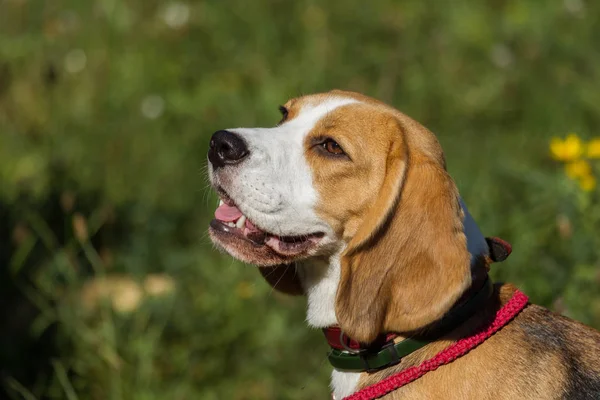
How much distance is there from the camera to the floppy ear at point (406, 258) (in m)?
2.89

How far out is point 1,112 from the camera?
6.54m

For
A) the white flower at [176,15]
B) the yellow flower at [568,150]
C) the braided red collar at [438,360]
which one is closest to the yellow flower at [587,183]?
the yellow flower at [568,150]

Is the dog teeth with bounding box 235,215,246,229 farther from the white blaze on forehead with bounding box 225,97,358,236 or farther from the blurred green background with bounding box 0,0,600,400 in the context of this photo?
the blurred green background with bounding box 0,0,600,400

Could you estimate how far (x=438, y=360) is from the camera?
2961mm

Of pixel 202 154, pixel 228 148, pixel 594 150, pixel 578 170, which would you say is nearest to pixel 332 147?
pixel 228 148

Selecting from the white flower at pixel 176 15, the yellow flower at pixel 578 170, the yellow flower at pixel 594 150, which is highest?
the yellow flower at pixel 594 150

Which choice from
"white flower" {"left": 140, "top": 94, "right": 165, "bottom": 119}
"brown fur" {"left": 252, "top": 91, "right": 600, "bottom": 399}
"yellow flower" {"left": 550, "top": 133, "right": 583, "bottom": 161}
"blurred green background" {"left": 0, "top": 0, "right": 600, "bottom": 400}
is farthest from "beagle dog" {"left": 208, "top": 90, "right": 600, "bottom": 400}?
"white flower" {"left": 140, "top": 94, "right": 165, "bottom": 119}

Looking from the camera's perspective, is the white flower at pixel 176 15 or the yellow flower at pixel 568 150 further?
the white flower at pixel 176 15

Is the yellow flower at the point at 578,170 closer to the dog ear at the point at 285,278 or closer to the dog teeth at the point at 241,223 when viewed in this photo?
the dog ear at the point at 285,278

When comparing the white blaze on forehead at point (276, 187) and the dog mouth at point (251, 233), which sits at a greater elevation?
the white blaze on forehead at point (276, 187)

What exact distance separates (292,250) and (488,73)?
4248mm

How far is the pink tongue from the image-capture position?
336cm

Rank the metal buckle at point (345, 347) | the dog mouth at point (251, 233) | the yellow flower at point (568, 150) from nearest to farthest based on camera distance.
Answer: the metal buckle at point (345, 347) < the dog mouth at point (251, 233) < the yellow flower at point (568, 150)

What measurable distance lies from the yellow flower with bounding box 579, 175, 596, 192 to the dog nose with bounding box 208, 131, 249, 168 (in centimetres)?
192
